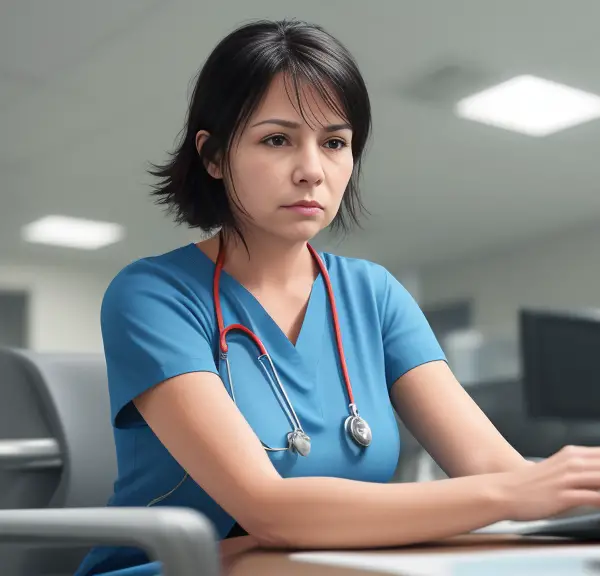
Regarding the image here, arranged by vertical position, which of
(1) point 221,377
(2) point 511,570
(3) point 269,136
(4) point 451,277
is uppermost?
(4) point 451,277

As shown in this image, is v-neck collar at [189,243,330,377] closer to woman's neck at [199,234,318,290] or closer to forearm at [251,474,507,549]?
woman's neck at [199,234,318,290]

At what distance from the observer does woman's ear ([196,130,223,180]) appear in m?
0.85

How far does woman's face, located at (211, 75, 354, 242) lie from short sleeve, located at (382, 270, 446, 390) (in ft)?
0.50

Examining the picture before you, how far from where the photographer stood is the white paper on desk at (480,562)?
0.44 metres

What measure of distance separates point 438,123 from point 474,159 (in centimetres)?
61

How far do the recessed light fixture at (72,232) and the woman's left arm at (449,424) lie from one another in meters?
5.16

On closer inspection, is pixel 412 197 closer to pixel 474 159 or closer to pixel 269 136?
pixel 474 159

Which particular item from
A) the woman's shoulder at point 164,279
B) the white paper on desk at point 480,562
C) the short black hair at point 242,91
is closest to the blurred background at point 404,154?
the short black hair at point 242,91

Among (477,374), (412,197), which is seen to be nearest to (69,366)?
(477,374)

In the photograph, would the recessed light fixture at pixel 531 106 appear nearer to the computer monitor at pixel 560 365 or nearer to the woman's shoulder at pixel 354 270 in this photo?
the computer monitor at pixel 560 365

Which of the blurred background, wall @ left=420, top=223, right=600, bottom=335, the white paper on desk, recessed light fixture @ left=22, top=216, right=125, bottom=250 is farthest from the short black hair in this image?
wall @ left=420, top=223, right=600, bottom=335

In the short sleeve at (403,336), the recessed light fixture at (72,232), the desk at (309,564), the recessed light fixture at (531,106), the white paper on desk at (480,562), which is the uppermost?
the recessed light fixture at (531,106)

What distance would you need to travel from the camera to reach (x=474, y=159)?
4812 millimetres

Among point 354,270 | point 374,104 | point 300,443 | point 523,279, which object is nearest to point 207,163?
point 354,270
